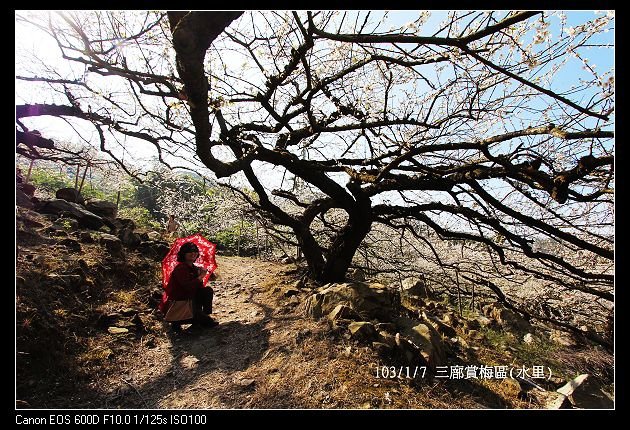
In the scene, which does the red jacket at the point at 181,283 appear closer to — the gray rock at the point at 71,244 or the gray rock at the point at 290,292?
the gray rock at the point at 290,292

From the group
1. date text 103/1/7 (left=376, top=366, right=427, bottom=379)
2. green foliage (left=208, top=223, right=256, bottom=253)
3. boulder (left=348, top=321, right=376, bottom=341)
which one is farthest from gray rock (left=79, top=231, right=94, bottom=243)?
green foliage (left=208, top=223, right=256, bottom=253)

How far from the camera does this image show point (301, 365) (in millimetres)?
3227

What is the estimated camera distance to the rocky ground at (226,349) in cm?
289

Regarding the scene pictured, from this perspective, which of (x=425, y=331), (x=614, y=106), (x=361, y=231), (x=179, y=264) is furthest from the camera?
(x=361, y=231)

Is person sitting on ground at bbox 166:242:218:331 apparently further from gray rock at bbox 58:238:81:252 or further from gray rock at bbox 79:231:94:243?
gray rock at bbox 79:231:94:243

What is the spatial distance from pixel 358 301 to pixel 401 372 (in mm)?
1068

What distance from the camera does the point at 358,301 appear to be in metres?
4.07

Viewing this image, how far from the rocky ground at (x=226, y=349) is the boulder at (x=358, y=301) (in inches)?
0.6

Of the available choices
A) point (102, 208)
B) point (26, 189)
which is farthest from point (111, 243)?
point (26, 189)

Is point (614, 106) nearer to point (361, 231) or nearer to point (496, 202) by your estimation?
point (496, 202)

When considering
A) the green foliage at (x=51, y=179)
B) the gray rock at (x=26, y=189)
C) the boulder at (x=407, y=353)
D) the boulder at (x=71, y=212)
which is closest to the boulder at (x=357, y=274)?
the boulder at (x=407, y=353)

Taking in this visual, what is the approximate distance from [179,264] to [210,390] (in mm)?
1761

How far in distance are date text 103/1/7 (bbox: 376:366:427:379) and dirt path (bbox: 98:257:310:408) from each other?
132 cm
